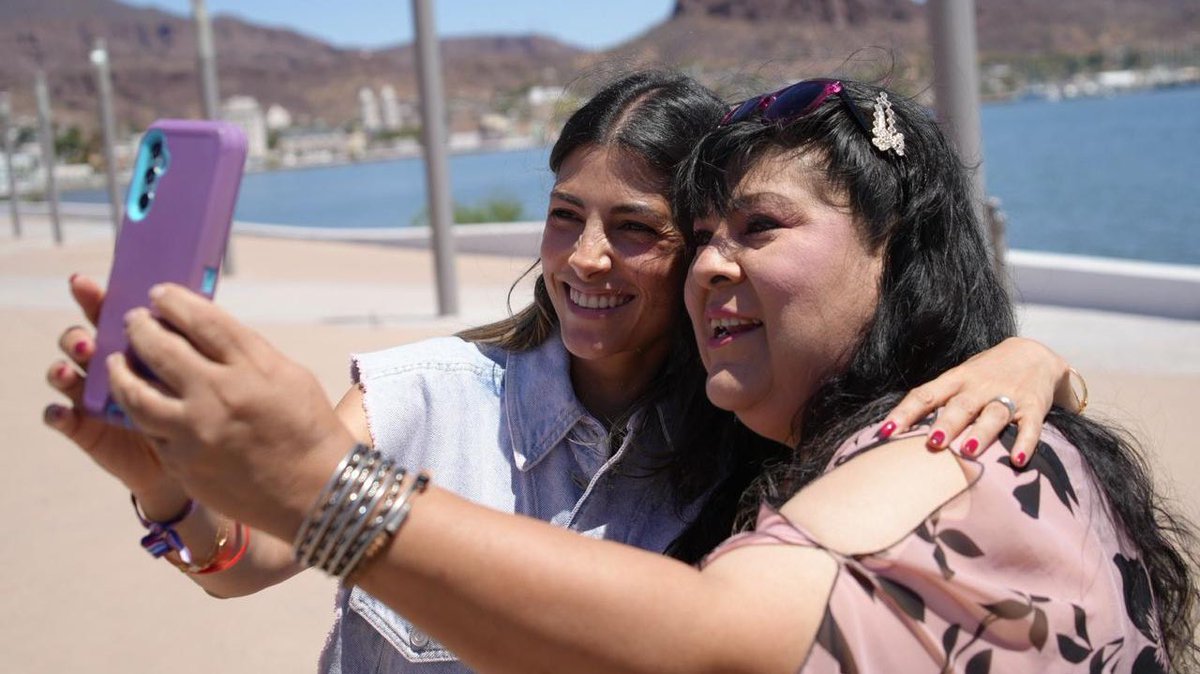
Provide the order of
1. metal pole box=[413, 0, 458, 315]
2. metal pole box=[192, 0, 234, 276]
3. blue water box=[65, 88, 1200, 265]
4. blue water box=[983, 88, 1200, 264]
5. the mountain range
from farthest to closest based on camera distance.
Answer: the mountain range
blue water box=[983, 88, 1200, 264]
blue water box=[65, 88, 1200, 265]
metal pole box=[192, 0, 234, 276]
metal pole box=[413, 0, 458, 315]

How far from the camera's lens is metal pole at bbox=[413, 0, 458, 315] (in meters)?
11.1

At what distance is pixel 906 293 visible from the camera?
1.96 metres

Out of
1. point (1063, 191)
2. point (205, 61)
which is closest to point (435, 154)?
point (205, 61)

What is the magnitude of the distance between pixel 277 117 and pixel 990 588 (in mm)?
170970

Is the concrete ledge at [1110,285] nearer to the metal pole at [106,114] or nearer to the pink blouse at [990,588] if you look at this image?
the pink blouse at [990,588]

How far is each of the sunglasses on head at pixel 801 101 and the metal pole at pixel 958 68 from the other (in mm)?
2371

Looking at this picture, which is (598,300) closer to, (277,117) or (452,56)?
(277,117)

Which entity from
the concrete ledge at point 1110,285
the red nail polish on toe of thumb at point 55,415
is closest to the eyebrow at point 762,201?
the red nail polish on toe of thumb at point 55,415

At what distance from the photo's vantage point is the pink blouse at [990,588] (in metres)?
1.44

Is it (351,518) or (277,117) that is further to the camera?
(277,117)

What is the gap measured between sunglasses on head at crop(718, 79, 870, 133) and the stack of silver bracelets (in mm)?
1011

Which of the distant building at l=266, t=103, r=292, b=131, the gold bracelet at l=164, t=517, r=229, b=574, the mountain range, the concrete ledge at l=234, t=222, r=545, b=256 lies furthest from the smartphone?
the distant building at l=266, t=103, r=292, b=131

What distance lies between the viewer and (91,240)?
963 inches

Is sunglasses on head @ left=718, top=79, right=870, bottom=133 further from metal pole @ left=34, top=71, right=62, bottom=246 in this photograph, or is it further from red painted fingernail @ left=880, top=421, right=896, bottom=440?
metal pole @ left=34, top=71, right=62, bottom=246
